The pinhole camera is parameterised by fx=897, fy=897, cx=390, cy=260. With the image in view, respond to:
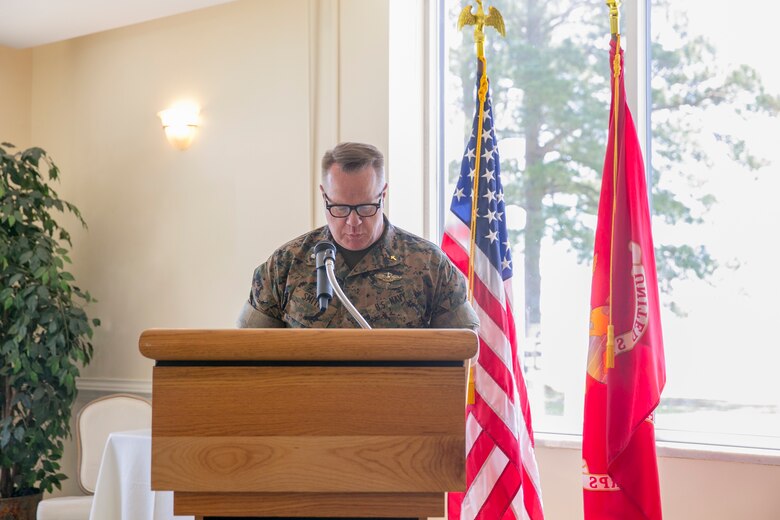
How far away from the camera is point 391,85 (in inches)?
167

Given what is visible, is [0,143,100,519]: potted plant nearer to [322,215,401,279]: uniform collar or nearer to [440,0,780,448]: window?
[440,0,780,448]: window

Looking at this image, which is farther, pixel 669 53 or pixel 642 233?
pixel 669 53

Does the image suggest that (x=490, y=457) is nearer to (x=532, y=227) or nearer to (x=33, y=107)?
(x=532, y=227)

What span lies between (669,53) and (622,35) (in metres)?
0.23

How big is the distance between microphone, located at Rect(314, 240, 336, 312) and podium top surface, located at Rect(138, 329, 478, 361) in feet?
1.00

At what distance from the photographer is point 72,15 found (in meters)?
4.86

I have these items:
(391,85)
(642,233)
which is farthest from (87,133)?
(642,233)

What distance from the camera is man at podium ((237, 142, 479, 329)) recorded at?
87.9 inches

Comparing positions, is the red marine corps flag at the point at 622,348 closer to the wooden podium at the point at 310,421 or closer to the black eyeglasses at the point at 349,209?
the black eyeglasses at the point at 349,209

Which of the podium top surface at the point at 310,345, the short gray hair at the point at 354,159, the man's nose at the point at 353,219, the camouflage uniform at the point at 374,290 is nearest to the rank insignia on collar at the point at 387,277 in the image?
the camouflage uniform at the point at 374,290

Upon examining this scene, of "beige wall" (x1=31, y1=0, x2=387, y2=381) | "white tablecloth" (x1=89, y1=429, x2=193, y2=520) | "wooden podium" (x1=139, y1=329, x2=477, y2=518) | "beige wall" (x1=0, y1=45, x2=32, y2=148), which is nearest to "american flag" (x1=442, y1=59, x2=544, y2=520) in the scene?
"beige wall" (x1=31, y1=0, x2=387, y2=381)

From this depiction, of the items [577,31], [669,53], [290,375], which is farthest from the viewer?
[577,31]

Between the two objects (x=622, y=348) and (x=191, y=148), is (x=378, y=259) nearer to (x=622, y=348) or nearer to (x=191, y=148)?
(x=622, y=348)

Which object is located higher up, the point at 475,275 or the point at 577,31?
the point at 577,31
